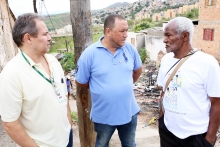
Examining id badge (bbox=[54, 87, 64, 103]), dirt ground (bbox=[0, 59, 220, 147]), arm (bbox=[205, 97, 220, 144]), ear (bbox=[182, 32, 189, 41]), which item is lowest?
dirt ground (bbox=[0, 59, 220, 147])

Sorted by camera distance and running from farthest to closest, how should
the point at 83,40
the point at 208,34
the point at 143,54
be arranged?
the point at 143,54 < the point at 208,34 < the point at 83,40

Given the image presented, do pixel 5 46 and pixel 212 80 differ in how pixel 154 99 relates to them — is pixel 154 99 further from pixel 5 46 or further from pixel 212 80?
pixel 212 80

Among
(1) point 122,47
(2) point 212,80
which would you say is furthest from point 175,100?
(1) point 122,47

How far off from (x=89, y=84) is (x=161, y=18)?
133 ft

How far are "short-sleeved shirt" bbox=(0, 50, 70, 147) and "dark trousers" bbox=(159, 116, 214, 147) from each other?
3.51 feet

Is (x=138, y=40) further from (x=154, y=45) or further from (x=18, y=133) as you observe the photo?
(x=18, y=133)

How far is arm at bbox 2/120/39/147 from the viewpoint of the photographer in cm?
171

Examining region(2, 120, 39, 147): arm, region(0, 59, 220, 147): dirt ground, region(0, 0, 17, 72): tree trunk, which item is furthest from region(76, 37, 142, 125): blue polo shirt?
region(0, 0, 17, 72): tree trunk

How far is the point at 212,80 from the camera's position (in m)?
1.89

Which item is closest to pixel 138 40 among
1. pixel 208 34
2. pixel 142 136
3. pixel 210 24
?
pixel 208 34

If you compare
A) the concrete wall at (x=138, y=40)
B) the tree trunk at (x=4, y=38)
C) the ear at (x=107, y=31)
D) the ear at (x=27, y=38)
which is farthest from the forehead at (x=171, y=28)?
the concrete wall at (x=138, y=40)

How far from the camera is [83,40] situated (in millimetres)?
2658

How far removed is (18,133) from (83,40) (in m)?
1.36

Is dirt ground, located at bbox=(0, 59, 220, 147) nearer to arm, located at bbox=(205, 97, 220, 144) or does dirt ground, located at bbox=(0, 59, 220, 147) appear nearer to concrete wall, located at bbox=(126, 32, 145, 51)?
arm, located at bbox=(205, 97, 220, 144)
